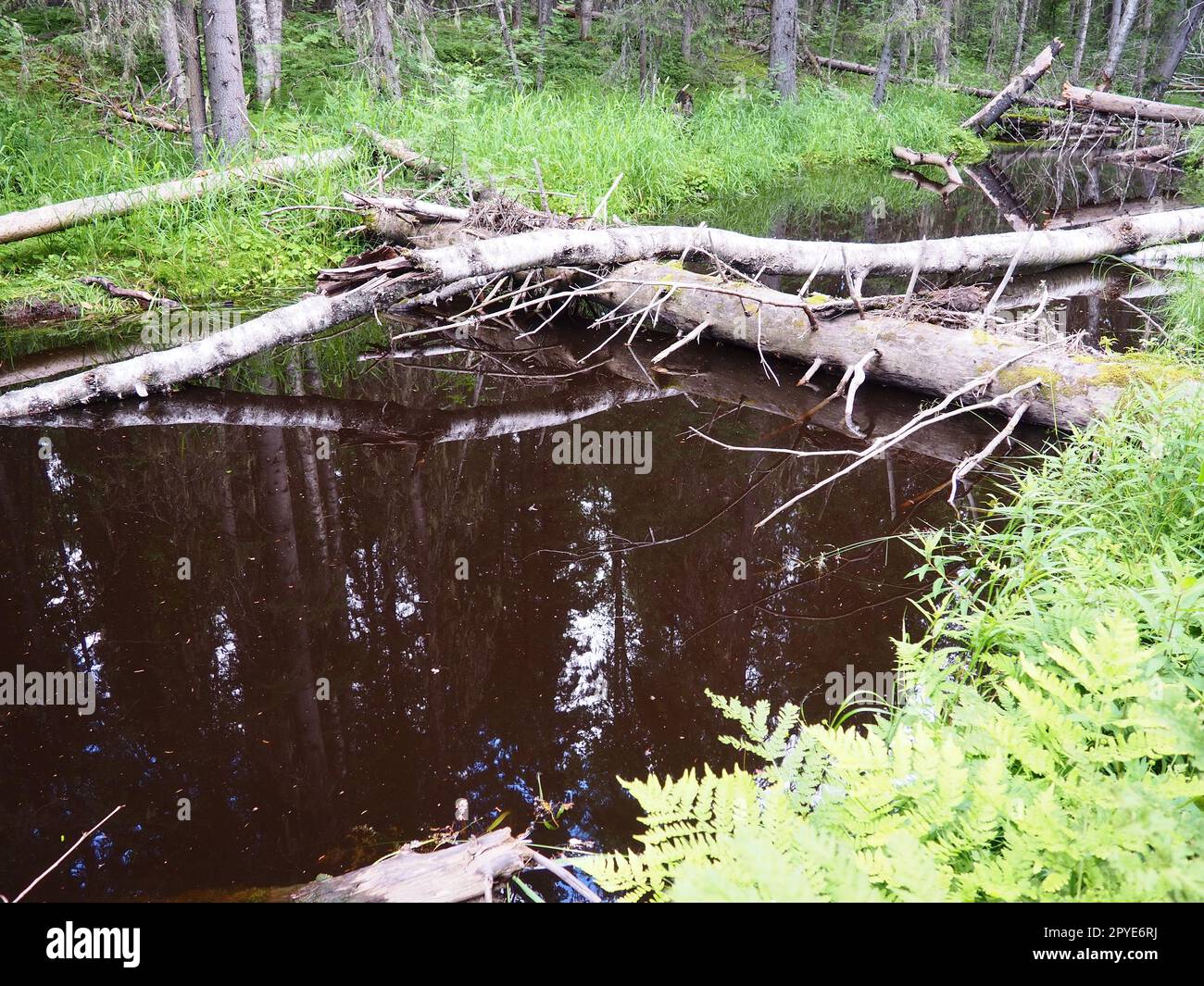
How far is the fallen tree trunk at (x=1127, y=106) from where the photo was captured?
15219 mm

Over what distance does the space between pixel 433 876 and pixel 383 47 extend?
12105 millimetres

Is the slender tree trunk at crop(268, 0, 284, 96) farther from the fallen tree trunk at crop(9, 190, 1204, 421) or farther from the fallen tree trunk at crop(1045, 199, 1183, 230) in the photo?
the fallen tree trunk at crop(1045, 199, 1183, 230)

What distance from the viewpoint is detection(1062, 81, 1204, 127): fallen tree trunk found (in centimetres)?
1522

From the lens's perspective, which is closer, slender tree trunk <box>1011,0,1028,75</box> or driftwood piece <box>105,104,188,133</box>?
driftwood piece <box>105,104,188,133</box>

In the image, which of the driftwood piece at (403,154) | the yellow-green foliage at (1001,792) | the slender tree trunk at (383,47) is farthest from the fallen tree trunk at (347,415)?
the slender tree trunk at (383,47)

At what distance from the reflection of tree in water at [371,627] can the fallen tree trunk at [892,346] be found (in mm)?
911

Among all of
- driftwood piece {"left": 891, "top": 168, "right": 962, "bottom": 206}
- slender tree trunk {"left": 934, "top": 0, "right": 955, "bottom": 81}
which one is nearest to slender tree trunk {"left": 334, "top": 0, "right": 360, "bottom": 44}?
driftwood piece {"left": 891, "top": 168, "right": 962, "bottom": 206}

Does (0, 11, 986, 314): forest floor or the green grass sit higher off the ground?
(0, 11, 986, 314): forest floor

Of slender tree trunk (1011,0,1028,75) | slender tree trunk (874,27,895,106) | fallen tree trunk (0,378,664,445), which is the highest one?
slender tree trunk (1011,0,1028,75)

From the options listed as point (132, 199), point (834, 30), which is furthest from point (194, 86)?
point (834, 30)

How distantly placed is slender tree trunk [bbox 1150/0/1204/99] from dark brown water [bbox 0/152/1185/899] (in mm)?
19443

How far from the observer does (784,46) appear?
15.6 metres

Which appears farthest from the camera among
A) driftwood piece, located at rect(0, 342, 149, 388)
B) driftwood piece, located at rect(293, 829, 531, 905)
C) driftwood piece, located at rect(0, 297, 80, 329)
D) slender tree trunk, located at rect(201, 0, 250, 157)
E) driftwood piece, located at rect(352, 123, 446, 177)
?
driftwood piece, located at rect(352, 123, 446, 177)

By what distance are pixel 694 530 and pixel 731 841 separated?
262cm
